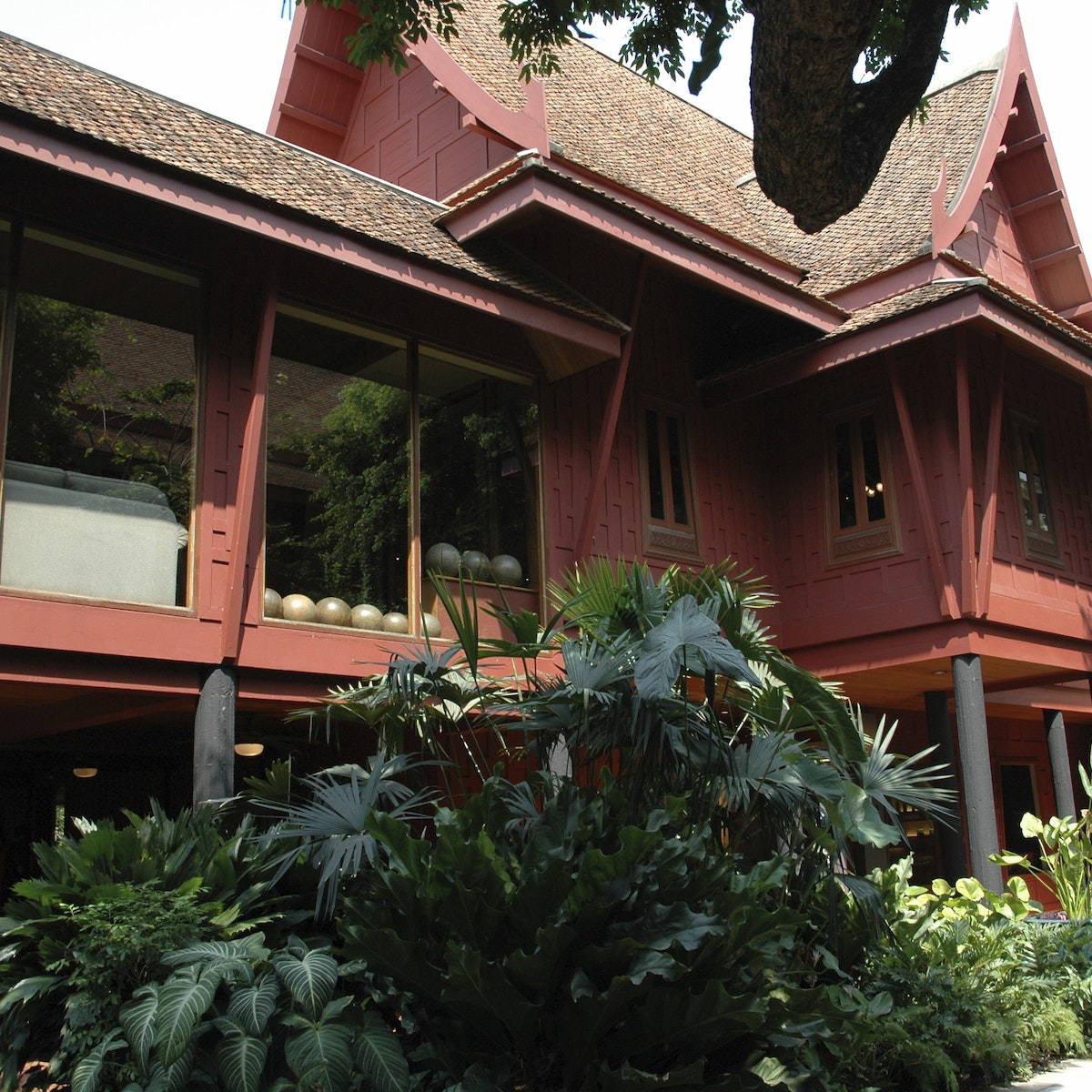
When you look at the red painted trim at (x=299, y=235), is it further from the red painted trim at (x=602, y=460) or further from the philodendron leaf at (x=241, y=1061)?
the philodendron leaf at (x=241, y=1061)

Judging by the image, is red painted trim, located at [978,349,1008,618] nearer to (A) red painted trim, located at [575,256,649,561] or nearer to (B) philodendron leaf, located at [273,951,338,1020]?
(A) red painted trim, located at [575,256,649,561]

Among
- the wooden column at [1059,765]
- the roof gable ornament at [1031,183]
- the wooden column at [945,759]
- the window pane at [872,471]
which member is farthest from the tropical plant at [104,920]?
the wooden column at [1059,765]

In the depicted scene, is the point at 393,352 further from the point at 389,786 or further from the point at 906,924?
the point at 906,924

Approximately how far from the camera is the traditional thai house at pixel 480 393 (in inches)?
335

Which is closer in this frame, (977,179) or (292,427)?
(292,427)

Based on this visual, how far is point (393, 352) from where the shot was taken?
10.6 m

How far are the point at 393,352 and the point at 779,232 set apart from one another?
633cm

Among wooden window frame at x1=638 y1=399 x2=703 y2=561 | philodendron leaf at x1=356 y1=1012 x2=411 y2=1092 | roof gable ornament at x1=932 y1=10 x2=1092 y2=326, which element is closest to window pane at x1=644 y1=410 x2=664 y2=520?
wooden window frame at x1=638 y1=399 x2=703 y2=561

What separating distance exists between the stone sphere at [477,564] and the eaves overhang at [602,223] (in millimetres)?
2693

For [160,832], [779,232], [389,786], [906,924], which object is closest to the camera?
[160,832]

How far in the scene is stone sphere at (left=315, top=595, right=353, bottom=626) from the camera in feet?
31.0

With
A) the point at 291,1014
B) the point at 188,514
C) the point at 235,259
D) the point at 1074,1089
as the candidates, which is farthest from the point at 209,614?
the point at 1074,1089

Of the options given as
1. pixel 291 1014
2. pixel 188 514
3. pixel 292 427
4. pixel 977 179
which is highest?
pixel 977 179

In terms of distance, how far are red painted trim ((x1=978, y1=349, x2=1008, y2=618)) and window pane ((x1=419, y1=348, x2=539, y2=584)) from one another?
429cm
